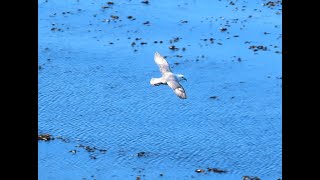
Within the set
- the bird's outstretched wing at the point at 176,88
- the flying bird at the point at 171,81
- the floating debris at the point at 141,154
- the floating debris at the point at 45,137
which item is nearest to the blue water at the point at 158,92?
the floating debris at the point at 141,154

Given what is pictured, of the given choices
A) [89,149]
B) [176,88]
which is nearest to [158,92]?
[89,149]

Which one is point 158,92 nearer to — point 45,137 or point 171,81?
point 45,137

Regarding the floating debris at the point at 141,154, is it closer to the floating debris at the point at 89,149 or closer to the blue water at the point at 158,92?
the blue water at the point at 158,92

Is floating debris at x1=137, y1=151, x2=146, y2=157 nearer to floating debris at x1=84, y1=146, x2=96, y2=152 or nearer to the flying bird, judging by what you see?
floating debris at x1=84, y1=146, x2=96, y2=152

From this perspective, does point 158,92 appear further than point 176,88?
Yes

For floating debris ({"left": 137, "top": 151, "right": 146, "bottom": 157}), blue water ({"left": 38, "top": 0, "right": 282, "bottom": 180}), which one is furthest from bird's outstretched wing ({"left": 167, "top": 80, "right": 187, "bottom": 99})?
floating debris ({"left": 137, "top": 151, "right": 146, "bottom": 157})

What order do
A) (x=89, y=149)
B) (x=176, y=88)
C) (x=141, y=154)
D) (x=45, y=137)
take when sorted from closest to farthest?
(x=176, y=88) → (x=141, y=154) → (x=89, y=149) → (x=45, y=137)

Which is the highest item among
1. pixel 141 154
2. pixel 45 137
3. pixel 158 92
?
pixel 45 137
